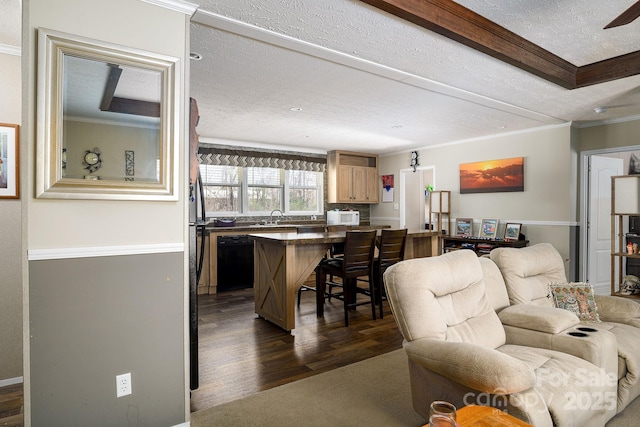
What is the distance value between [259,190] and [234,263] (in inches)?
64.9

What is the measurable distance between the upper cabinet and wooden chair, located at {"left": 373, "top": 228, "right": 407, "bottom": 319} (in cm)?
305

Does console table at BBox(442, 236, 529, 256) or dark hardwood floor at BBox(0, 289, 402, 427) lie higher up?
console table at BBox(442, 236, 529, 256)

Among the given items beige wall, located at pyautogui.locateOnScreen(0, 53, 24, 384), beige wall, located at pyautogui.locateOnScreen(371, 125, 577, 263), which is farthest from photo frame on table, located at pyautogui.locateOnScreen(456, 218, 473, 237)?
beige wall, located at pyautogui.locateOnScreen(0, 53, 24, 384)

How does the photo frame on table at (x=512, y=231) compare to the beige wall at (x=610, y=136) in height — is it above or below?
below

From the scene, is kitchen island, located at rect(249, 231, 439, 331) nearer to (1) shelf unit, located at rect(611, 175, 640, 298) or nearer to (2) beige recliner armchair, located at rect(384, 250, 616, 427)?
(2) beige recliner armchair, located at rect(384, 250, 616, 427)

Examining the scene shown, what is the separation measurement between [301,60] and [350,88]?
81 cm

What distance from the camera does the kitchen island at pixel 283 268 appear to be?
11.9ft

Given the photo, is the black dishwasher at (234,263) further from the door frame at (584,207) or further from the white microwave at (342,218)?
the door frame at (584,207)

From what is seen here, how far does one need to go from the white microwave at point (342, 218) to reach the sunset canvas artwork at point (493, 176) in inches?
82.0

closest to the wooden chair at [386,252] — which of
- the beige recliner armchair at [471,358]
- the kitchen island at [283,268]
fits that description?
the kitchen island at [283,268]

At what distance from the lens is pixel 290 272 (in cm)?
362

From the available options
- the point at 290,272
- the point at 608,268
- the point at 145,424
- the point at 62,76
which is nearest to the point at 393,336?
the point at 290,272

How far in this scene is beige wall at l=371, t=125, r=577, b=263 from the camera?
5105mm

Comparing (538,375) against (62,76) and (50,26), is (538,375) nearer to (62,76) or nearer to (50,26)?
(62,76)
